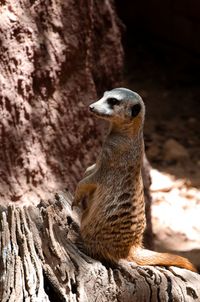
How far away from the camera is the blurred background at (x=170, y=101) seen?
146 inches

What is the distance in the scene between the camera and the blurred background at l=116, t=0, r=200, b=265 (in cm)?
372

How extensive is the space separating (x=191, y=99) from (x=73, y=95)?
95.6 inches

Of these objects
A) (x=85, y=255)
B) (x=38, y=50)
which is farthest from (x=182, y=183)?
(x=85, y=255)

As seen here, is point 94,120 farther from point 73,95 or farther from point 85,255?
point 85,255

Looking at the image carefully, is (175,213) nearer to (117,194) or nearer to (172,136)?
(172,136)

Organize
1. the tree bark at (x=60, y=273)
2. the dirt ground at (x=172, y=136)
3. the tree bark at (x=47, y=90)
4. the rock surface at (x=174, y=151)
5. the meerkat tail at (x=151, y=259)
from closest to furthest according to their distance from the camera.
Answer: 1. the tree bark at (x=60, y=273)
2. the meerkat tail at (x=151, y=259)
3. the tree bark at (x=47, y=90)
4. the dirt ground at (x=172, y=136)
5. the rock surface at (x=174, y=151)

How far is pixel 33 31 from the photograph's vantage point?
228cm

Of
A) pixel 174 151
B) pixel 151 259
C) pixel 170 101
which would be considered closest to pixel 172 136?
pixel 174 151

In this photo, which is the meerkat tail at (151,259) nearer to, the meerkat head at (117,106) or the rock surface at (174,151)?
the meerkat head at (117,106)

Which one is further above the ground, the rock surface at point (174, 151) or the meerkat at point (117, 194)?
the meerkat at point (117, 194)

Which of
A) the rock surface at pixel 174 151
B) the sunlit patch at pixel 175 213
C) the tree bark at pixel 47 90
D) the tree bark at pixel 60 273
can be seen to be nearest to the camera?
the tree bark at pixel 60 273

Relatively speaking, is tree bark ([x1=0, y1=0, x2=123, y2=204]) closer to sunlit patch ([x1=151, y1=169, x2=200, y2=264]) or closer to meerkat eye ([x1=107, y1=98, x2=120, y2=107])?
meerkat eye ([x1=107, y1=98, x2=120, y2=107])

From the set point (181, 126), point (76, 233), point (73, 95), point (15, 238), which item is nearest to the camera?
point (15, 238)

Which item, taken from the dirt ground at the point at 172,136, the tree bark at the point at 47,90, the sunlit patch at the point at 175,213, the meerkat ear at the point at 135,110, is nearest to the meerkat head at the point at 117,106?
the meerkat ear at the point at 135,110
